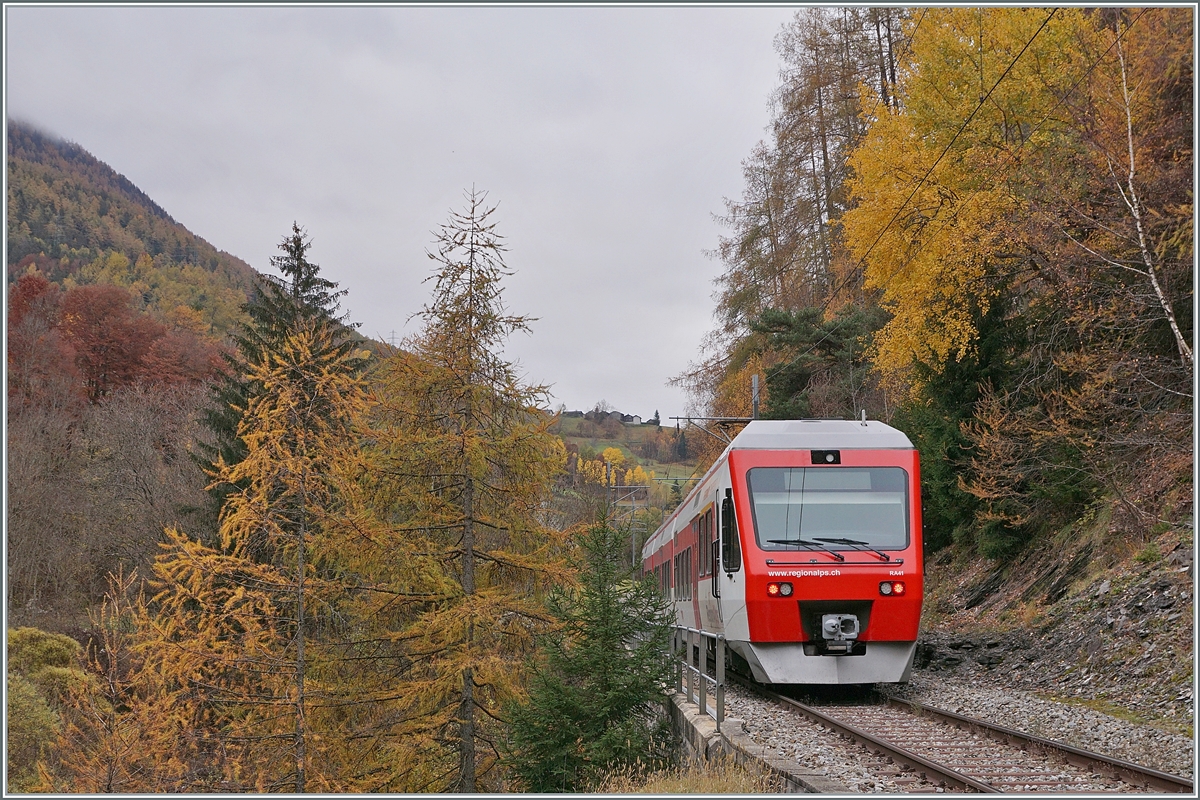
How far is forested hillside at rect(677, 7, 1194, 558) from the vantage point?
1309 cm

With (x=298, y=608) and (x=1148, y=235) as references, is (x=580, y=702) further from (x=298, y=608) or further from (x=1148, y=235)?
(x=1148, y=235)

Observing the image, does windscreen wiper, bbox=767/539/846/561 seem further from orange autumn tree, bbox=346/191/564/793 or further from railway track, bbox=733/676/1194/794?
orange autumn tree, bbox=346/191/564/793

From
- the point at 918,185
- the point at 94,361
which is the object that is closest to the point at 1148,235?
the point at 918,185

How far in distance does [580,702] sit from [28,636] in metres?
19.3

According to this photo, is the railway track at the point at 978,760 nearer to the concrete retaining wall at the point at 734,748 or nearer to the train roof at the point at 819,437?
the concrete retaining wall at the point at 734,748

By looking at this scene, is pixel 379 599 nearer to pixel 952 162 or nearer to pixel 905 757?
pixel 905 757

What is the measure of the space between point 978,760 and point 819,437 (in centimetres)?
495

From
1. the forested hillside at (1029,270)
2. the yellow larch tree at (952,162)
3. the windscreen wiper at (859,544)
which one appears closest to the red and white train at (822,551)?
the windscreen wiper at (859,544)

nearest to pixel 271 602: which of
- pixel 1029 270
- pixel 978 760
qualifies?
pixel 978 760

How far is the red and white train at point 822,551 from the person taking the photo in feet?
36.9

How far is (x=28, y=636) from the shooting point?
24266mm

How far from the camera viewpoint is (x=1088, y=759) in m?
7.22

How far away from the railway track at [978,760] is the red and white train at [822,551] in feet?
3.50

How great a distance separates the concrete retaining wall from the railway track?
798 mm
